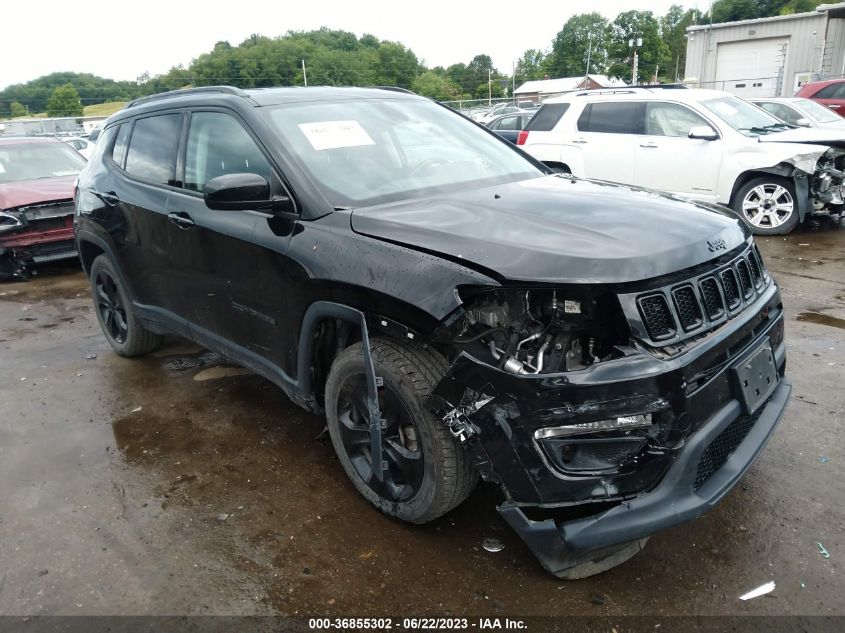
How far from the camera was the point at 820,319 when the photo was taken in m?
5.25

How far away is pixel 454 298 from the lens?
91.5 inches

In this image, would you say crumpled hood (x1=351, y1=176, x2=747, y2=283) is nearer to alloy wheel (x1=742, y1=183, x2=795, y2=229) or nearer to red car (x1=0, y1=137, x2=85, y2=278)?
alloy wheel (x1=742, y1=183, x2=795, y2=229)

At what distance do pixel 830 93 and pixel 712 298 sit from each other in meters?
16.8

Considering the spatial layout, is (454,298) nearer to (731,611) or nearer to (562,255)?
(562,255)

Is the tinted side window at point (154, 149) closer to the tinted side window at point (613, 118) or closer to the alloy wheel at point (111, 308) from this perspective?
the alloy wheel at point (111, 308)

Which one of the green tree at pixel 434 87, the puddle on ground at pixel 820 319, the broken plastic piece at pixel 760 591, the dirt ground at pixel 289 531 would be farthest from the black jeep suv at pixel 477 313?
Answer: the green tree at pixel 434 87

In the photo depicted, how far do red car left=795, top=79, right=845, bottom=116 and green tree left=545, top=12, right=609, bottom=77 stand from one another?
85.8 metres

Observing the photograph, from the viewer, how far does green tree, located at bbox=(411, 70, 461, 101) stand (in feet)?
Answer: 258

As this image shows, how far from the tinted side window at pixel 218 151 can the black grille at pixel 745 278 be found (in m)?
2.12

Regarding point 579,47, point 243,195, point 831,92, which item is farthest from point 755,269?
point 579,47

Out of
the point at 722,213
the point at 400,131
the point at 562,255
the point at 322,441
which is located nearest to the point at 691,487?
the point at 562,255

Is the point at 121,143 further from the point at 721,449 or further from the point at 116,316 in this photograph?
the point at 721,449

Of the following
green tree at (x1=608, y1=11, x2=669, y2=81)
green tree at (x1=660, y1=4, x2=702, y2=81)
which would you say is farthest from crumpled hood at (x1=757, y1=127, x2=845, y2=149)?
green tree at (x1=660, y1=4, x2=702, y2=81)

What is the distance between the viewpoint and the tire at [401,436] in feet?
8.23
